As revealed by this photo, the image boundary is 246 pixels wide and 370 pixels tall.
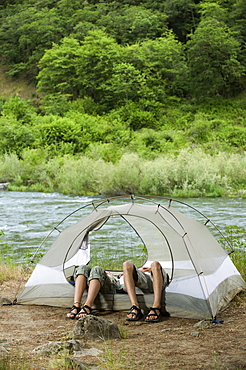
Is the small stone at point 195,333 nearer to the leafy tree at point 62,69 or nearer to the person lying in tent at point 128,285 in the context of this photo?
the person lying in tent at point 128,285

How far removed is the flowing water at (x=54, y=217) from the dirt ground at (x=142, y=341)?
342cm

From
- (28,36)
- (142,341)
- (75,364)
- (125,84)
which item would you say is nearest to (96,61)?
(125,84)

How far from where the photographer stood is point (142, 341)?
379cm

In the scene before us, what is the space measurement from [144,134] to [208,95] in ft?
35.5

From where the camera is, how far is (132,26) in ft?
144

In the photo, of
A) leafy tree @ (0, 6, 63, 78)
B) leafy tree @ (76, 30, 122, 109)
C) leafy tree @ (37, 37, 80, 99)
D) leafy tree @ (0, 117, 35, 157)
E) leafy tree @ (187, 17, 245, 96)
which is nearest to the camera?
leafy tree @ (0, 117, 35, 157)

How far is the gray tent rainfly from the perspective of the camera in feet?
15.6

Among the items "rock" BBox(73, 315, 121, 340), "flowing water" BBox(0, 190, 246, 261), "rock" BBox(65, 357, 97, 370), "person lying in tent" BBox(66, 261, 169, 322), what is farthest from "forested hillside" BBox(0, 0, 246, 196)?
"rock" BBox(65, 357, 97, 370)

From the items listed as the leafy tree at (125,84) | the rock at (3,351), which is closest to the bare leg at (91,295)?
the rock at (3,351)

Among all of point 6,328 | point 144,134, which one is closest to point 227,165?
point 144,134

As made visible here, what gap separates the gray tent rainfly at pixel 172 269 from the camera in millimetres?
4746

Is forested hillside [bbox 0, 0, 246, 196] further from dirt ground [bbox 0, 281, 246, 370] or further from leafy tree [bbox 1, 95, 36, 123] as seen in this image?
dirt ground [bbox 0, 281, 246, 370]

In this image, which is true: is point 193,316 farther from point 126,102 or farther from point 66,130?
point 126,102

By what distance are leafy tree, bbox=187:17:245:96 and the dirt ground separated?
116 ft
